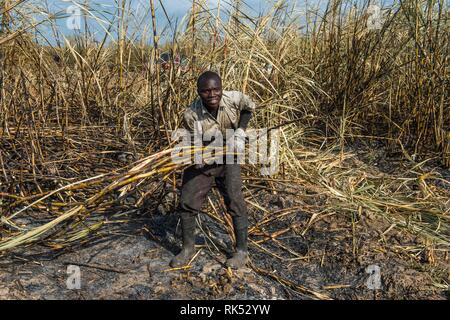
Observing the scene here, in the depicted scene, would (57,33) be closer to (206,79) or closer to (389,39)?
(206,79)

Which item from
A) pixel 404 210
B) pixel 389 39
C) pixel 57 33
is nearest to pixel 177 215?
pixel 404 210

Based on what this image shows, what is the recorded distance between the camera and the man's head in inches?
63.2

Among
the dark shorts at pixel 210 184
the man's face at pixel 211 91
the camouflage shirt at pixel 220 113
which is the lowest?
the dark shorts at pixel 210 184

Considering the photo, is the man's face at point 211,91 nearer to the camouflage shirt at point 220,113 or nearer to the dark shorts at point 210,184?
the camouflage shirt at point 220,113

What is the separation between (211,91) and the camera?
162 centimetres

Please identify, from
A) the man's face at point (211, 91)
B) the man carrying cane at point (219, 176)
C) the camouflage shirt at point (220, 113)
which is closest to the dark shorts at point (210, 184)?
the man carrying cane at point (219, 176)

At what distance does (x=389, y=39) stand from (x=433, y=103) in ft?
1.96

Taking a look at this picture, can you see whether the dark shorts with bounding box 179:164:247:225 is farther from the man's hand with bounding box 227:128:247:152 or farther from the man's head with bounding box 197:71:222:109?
the man's head with bounding box 197:71:222:109

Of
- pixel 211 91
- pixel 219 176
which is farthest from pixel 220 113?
pixel 219 176

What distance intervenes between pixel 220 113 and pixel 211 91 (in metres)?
0.13

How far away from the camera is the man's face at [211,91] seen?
1606 millimetres

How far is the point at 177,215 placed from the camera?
2154 millimetres

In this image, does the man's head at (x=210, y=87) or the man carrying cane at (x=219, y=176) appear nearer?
the man's head at (x=210, y=87)
